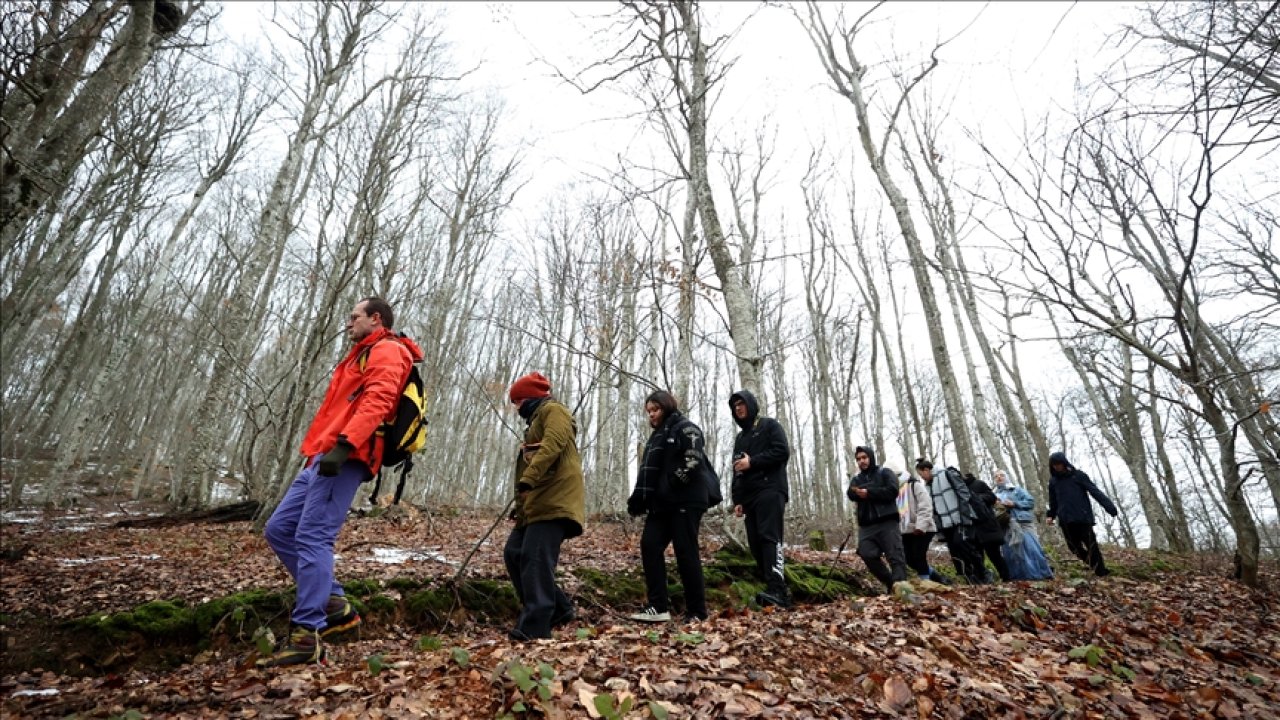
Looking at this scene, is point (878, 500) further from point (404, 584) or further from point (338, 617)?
point (338, 617)

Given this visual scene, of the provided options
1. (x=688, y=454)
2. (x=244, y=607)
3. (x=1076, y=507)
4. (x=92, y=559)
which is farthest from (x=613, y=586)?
(x=1076, y=507)

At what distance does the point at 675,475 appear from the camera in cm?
417

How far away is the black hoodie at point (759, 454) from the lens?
15.8ft

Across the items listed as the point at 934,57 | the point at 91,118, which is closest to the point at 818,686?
the point at 91,118

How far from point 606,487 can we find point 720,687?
11.3 metres

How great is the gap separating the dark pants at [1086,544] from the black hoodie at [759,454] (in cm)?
546

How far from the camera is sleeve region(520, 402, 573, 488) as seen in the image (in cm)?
346

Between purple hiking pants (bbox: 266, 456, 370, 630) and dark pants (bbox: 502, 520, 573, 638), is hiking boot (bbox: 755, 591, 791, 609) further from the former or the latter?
purple hiking pants (bbox: 266, 456, 370, 630)

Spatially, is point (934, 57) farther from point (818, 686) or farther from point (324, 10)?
point (324, 10)

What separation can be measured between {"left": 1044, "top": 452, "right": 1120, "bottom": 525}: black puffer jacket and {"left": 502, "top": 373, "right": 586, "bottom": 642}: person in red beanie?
7.13m

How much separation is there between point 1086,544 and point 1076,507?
0.56m

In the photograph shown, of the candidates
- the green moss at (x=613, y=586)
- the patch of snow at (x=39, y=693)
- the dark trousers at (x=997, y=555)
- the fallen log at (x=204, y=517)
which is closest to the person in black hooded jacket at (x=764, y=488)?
the green moss at (x=613, y=586)

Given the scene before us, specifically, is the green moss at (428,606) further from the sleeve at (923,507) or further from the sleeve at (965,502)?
the sleeve at (965,502)

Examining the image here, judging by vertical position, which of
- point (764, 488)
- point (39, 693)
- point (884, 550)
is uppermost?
point (764, 488)
